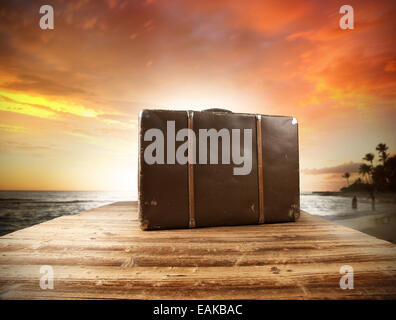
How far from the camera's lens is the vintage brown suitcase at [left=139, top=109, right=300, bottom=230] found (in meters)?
1.62

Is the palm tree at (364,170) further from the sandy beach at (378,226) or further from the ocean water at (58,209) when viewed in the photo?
the sandy beach at (378,226)

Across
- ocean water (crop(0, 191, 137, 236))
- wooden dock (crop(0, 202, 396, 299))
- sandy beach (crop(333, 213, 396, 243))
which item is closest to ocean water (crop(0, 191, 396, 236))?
ocean water (crop(0, 191, 137, 236))

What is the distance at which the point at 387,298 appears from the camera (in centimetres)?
66

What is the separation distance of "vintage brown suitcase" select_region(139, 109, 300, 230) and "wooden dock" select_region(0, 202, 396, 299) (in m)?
0.21

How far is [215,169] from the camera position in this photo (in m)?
1.72

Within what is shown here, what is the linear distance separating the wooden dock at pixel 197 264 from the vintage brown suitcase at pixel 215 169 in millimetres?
213

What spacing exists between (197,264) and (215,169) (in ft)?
2.96

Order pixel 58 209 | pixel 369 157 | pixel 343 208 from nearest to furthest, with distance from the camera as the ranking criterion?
pixel 58 209 → pixel 343 208 → pixel 369 157

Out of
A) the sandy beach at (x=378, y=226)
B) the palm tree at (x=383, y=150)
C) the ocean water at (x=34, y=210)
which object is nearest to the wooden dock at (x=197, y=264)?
the ocean water at (x=34, y=210)

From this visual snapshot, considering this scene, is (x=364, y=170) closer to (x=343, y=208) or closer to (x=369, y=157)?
(x=369, y=157)

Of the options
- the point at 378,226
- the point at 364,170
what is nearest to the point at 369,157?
the point at 364,170

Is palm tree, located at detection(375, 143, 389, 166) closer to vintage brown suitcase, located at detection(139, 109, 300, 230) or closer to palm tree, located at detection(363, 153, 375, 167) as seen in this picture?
palm tree, located at detection(363, 153, 375, 167)
